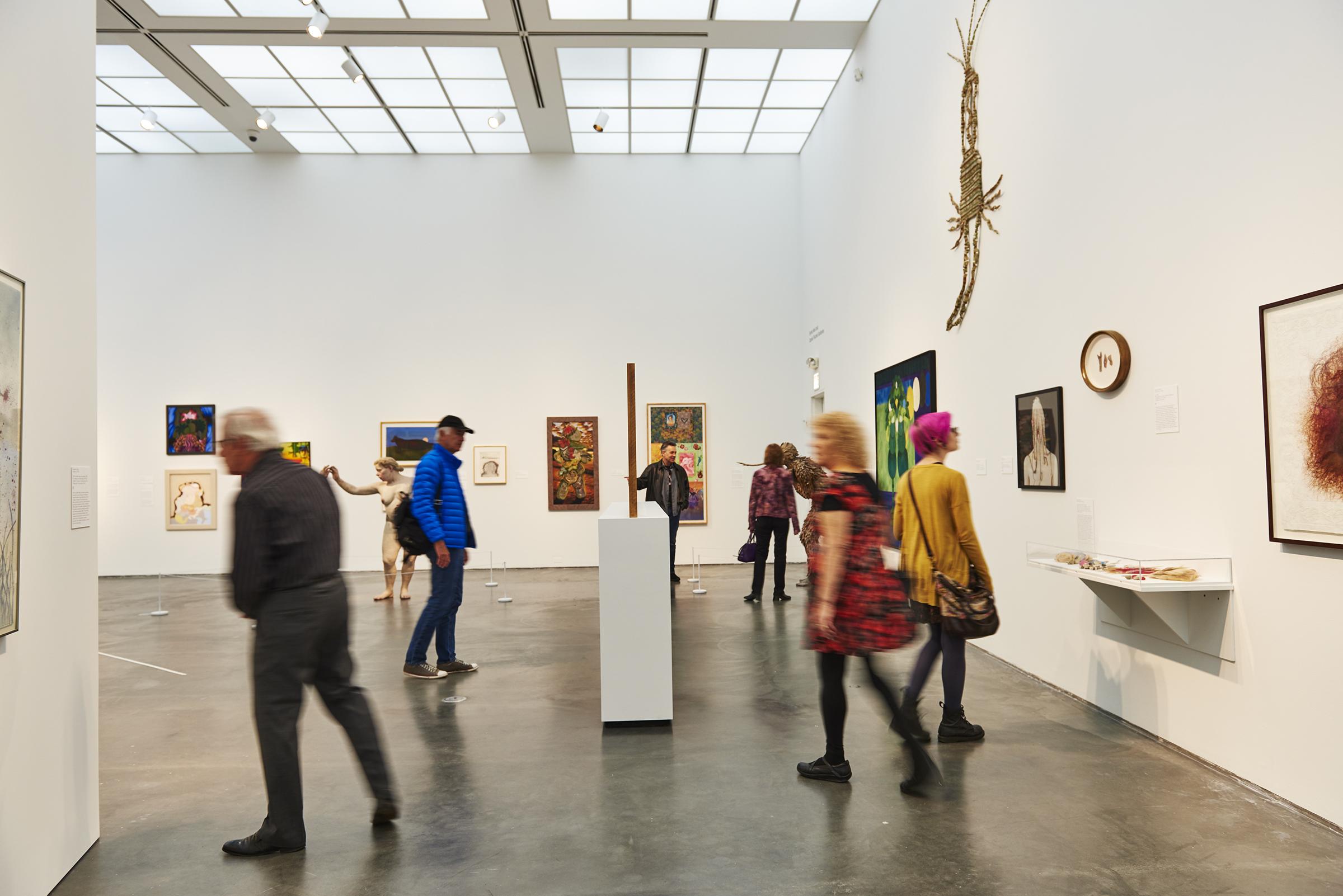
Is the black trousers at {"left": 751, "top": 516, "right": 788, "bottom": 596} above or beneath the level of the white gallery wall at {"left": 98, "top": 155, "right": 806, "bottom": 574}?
beneath

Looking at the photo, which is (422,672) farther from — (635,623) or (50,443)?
(50,443)

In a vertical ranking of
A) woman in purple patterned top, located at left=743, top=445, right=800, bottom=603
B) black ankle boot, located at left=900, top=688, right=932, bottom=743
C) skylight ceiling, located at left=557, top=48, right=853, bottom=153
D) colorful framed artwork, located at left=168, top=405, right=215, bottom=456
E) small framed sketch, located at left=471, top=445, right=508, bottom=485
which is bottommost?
black ankle boot, located at left=900, top=688, right=932, bottom=743

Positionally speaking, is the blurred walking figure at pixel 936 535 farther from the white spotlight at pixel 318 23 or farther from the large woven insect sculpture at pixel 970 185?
the white spotlight at pixel 318 23

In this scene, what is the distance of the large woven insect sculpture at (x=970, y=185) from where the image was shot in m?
7.01

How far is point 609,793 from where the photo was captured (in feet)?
13.6

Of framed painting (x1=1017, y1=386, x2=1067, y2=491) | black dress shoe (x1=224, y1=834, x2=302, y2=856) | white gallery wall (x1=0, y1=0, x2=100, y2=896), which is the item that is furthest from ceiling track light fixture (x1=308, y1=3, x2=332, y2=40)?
black dress shoe (x1=224, y1=834, x2=302, y2=856)

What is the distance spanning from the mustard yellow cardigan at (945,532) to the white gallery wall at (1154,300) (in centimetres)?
111

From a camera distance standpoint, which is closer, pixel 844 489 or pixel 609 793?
pixel 844 489

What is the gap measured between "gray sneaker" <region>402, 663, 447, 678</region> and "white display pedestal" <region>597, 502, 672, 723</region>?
1.98 metres

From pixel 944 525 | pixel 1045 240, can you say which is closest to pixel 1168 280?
pixel 1045 240

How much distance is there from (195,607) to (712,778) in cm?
878

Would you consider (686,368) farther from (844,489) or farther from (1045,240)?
(844,489)

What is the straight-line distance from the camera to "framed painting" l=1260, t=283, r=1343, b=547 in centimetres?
352

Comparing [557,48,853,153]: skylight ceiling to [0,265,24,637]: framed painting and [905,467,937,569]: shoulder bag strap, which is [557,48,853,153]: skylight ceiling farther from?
[0,265,24,637]: framed painting
